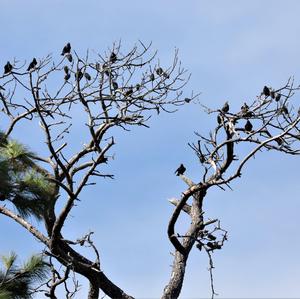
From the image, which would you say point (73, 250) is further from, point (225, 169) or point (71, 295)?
point (225, 169)

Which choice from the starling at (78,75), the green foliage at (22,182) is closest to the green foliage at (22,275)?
the green foliage at (22,182)

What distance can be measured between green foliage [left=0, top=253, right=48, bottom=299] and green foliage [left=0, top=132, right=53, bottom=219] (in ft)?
1.66

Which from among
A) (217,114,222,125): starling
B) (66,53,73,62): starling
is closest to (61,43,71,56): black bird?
(66,53,73,62): starling

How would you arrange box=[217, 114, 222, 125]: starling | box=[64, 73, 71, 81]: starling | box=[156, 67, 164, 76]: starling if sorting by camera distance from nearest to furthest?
box=[217, 114, 222, 125]: starling
box=[64, 73, 71, 81]: starling
box=[156, 67, 164, 76]: starling

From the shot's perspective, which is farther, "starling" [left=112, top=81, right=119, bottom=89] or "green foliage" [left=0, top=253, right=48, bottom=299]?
"starling" [left=112, top=81, right=119, bottom=89]

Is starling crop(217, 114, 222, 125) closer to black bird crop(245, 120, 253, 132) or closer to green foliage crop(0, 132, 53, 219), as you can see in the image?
black bird crop(245, 120, 253, 132)

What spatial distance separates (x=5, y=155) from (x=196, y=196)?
3.02m

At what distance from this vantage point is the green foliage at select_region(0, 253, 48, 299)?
5.55m

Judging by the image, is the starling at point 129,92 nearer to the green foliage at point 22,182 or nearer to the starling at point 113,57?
the starling at point 113,57

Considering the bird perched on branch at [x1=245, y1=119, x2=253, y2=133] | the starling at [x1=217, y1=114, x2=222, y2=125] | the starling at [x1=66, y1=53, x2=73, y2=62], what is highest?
the starling at [x1=66, y1=53, x2=73, y2=62]

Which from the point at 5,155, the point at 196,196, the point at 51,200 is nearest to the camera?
the point at 5,155

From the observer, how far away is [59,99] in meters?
7.47

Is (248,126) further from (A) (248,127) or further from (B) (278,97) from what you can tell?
(B) (278,97)

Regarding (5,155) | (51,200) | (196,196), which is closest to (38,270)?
(51,200)
